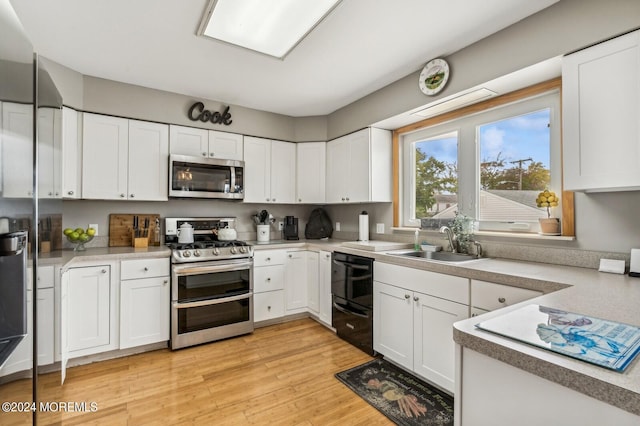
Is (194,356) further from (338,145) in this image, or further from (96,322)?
(338,145)

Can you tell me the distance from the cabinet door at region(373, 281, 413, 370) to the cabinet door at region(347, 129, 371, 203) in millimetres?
1129

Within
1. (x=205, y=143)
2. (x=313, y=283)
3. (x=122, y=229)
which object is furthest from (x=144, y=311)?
(x=205, y=143)

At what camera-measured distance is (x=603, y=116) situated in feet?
5.40

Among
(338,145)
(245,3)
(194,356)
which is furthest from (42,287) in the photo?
(338,145)

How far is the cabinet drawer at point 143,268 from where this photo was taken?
2.70 meters

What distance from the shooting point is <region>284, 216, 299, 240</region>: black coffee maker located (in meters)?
4.02

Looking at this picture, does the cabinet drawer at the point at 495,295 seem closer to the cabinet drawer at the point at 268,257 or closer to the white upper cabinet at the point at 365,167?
the white upper cabinet at the point at 365,167

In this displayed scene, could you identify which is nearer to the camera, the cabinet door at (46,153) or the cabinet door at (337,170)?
the cabinet door at (46,153)

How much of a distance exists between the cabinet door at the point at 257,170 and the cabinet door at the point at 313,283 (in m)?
0.92

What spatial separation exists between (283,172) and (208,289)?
1710 millimetres

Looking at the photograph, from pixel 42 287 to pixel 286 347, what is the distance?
2.19 m

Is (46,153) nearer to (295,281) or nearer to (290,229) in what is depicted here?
(295,281)

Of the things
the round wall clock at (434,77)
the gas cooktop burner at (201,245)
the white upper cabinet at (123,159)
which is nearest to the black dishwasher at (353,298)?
the gas cooktop burner at (201,245)

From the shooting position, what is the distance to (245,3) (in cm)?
180
